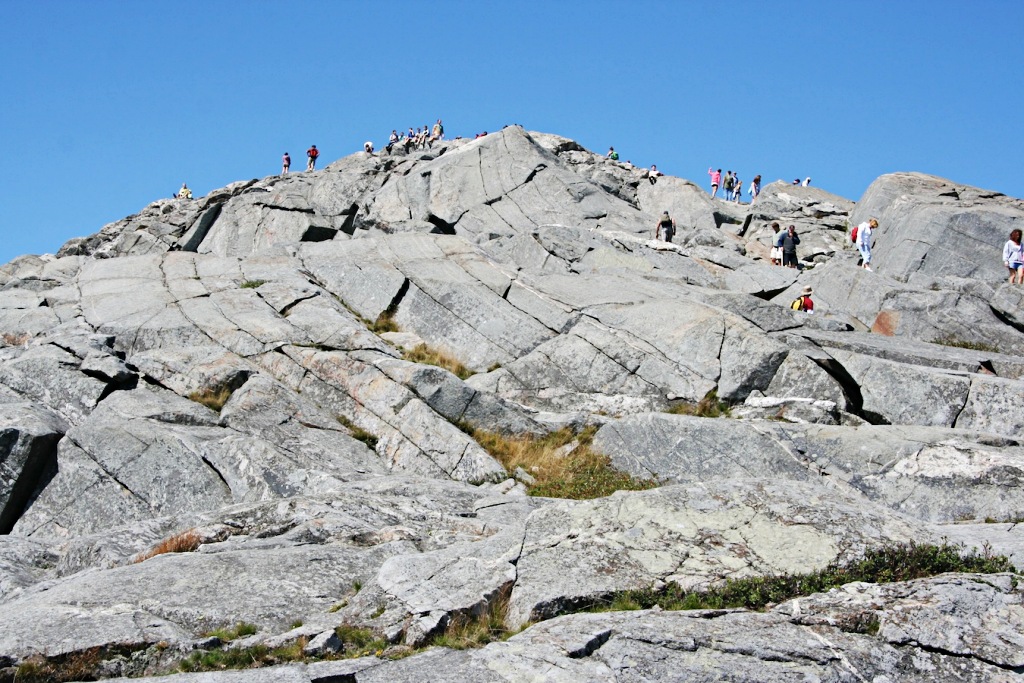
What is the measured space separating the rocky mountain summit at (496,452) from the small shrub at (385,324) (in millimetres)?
126

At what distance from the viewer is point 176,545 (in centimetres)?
1385

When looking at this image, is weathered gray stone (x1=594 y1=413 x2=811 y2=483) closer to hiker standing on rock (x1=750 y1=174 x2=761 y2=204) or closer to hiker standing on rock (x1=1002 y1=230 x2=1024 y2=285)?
hiker standing on rock (x1=1002 y1=230 x2=1024 y2=285)

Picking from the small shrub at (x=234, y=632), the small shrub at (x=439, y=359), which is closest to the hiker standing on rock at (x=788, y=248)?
the small shrub at (x=439, y=359)

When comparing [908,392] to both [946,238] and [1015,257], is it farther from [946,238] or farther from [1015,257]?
[946,238]

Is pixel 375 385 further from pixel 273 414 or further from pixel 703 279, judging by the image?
pixel 703 279

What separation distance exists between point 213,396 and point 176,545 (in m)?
8.47

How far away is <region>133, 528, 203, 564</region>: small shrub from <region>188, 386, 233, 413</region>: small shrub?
7.90 meters

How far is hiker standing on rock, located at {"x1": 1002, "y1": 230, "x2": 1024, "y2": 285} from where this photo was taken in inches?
1388

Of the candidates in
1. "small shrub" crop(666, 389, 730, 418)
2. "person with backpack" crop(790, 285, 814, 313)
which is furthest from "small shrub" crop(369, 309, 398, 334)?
"person with backpack" crop(790, 285, 814, 313)

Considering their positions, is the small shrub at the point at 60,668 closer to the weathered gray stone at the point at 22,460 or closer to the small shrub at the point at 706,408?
the weathered gray stone at the point at 22,460

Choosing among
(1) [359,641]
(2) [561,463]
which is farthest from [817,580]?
(2) [561,463]

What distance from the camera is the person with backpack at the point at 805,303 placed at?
3027cm

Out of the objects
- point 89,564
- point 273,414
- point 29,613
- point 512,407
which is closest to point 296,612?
point 29,613

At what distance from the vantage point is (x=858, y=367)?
943 inches
